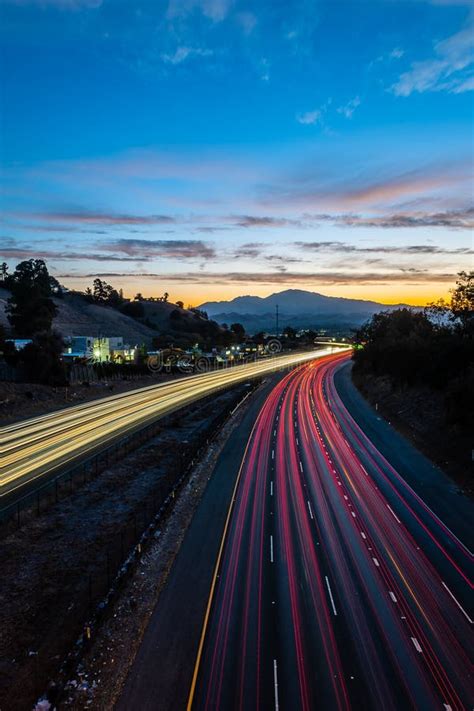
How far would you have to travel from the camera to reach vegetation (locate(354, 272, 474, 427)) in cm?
3825

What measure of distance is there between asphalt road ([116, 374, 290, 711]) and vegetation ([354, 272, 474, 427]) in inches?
898

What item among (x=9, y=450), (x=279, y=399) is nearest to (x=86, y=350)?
(x=279, y=399)

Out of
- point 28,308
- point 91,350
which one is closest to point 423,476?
point 91,350

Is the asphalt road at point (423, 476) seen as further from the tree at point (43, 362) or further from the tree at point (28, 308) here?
the tree at point (28, 308)

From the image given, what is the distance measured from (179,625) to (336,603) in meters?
6.28

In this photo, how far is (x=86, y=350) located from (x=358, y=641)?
323 feet

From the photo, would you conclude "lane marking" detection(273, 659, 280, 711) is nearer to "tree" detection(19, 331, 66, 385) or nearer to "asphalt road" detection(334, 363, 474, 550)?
"asphalt road" detection(334, 363, 474, 550)

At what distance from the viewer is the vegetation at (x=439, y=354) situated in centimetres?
3825

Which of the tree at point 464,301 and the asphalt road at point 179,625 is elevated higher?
the tree at point 464,301

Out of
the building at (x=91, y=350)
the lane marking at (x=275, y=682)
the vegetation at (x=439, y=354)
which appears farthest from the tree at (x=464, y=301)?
the building at (x=91, y=350)

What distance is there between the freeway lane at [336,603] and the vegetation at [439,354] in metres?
11.6

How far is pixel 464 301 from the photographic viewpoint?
5188 centimetres

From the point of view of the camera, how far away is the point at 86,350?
4122 inches

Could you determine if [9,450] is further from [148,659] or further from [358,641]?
[358,641]
